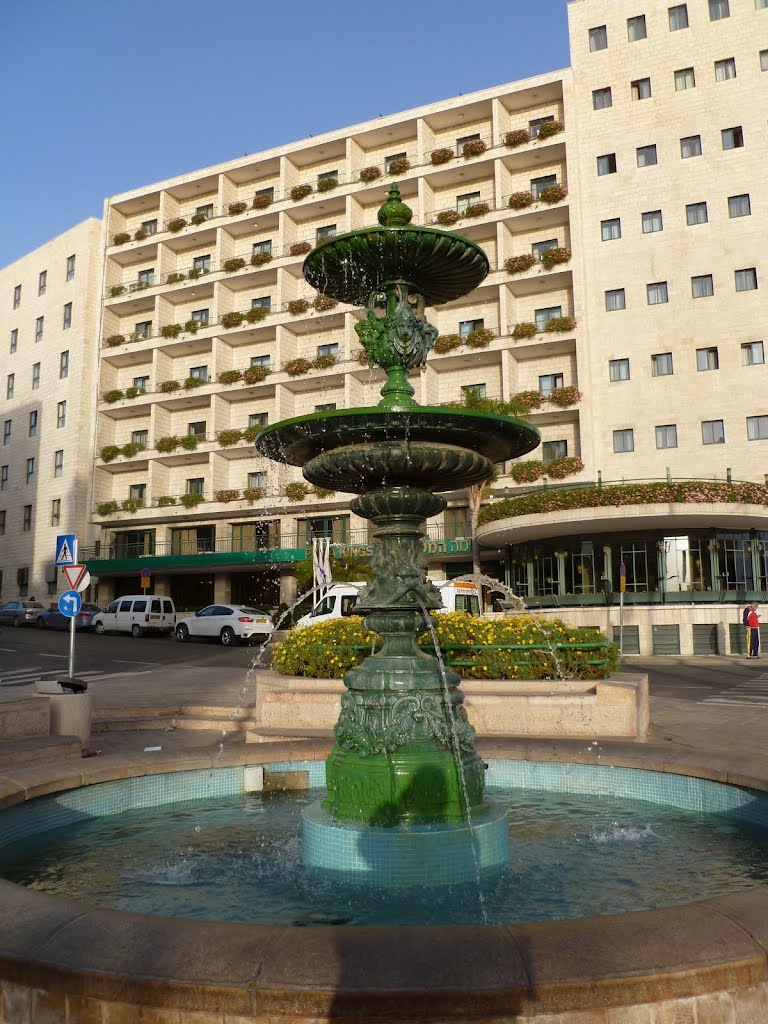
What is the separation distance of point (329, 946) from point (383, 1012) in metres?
0.30

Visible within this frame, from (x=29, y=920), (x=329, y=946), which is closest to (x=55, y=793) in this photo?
(x=29, y=920)

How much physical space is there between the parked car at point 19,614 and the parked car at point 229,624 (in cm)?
1262

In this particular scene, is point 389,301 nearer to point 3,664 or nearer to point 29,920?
point 29,920

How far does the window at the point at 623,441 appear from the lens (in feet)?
112

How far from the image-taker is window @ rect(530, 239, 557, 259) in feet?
124

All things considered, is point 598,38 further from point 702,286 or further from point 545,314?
point 702,286

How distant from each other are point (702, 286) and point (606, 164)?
24.8ft

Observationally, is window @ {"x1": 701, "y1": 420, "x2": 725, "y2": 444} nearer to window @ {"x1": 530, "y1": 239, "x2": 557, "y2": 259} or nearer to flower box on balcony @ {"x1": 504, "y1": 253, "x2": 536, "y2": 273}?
flower box on balcony @ {"x1": 504, "y1": 253, "x2": 536, "y2": 273}

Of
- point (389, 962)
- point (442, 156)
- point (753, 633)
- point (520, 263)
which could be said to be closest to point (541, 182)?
point (442, 156)

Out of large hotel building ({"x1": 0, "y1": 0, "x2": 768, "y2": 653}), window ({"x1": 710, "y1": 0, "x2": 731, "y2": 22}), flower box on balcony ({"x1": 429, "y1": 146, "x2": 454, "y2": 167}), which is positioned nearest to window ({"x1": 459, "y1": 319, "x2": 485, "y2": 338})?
large hotel building ({"x1": 0, "y1": 0, "x2": 768, "y2": 653})

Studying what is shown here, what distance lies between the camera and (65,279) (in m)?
50.5

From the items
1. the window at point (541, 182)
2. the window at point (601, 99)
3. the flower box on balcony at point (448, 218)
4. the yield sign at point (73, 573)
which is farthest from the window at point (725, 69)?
the yield sign at point (73, 573)

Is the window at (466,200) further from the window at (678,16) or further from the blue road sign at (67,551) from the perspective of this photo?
the blue road sign at (67,551)

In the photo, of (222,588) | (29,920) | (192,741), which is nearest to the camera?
(29,920)
